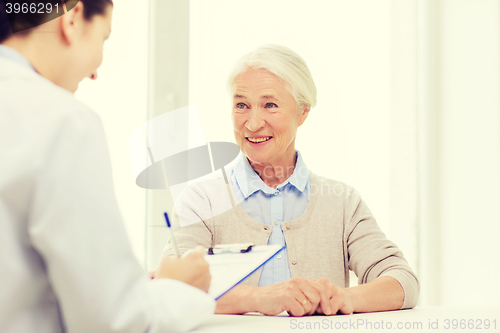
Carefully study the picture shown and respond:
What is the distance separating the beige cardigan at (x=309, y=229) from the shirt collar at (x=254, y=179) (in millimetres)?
56

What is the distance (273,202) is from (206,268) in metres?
0.74

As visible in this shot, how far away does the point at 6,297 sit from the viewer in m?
0.40

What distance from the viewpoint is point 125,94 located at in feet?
6.38

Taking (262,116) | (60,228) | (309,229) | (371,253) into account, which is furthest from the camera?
(262,116)

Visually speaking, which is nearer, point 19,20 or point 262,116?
point 19,20

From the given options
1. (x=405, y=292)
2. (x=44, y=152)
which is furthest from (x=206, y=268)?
(x=405, y=292)

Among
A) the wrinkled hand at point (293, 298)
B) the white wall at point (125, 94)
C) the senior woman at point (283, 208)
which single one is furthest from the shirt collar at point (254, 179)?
the white wall at point (125, 94)

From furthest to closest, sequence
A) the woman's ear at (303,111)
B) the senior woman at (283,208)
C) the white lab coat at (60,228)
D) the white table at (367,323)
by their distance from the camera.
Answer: the woman's ear at (303,111), the senior woman at (283,208), the white table at (367,323), the white lab coat at (60,228)

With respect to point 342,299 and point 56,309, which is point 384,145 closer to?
point 342,299

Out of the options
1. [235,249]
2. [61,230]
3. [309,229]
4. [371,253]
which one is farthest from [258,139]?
[61,230]

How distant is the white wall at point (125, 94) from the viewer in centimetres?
190

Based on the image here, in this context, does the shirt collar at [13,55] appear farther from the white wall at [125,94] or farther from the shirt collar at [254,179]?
the white wall at [125,94]

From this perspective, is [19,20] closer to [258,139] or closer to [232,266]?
[232,266]

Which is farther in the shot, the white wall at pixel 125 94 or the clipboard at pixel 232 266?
the white wall at pixel 125 94
